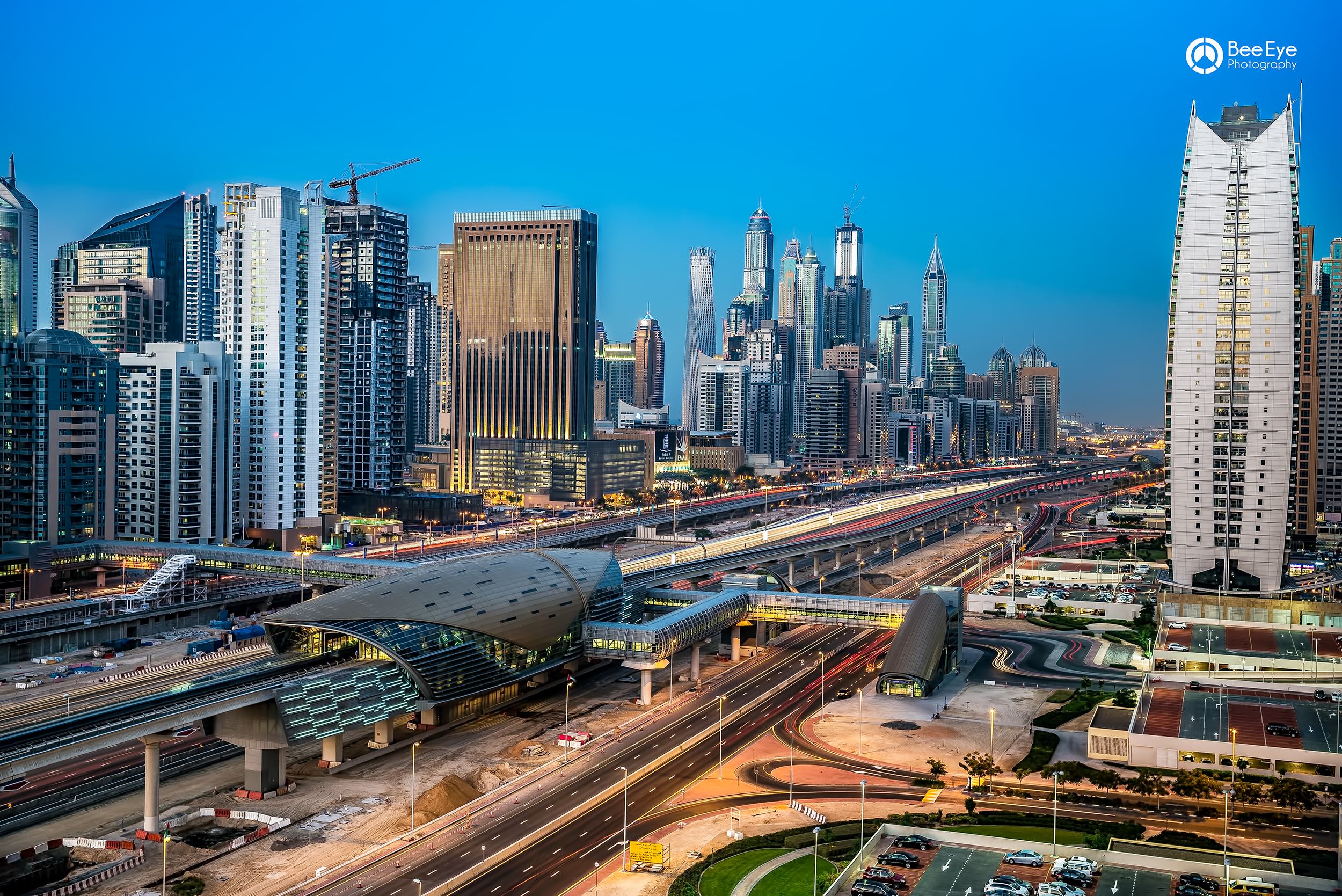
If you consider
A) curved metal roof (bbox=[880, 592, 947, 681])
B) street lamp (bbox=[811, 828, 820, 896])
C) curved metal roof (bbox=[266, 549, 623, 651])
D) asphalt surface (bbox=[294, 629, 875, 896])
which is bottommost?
asphalt surface (bbox=[294, 629, 875, 896])

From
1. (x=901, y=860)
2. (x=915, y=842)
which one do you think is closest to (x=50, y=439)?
(x=915, y=842)

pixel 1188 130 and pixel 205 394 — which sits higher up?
pixel 1188 130

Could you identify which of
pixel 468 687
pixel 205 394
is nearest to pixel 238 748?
pixel 468 687

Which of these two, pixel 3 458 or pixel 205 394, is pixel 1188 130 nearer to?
pixel 205 394

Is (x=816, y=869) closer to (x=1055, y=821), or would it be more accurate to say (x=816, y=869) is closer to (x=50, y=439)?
(x=1055, y=821)

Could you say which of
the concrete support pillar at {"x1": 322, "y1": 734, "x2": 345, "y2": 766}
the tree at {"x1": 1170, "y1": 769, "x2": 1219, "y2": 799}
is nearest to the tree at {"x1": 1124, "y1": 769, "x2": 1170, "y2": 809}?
the tree at {"x1": 1170, "y1": 769, "x2": 1219, "y2": 799}

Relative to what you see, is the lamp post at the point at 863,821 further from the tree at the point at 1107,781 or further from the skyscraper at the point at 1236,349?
the skyscraper at the point at 1236,349

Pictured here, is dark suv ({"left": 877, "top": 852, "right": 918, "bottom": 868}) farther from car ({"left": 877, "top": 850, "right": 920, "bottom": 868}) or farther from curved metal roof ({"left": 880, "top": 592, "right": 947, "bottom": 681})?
curved metal roof ({"left": 880, "top": 592, "right": 947, "bottom": 681})
